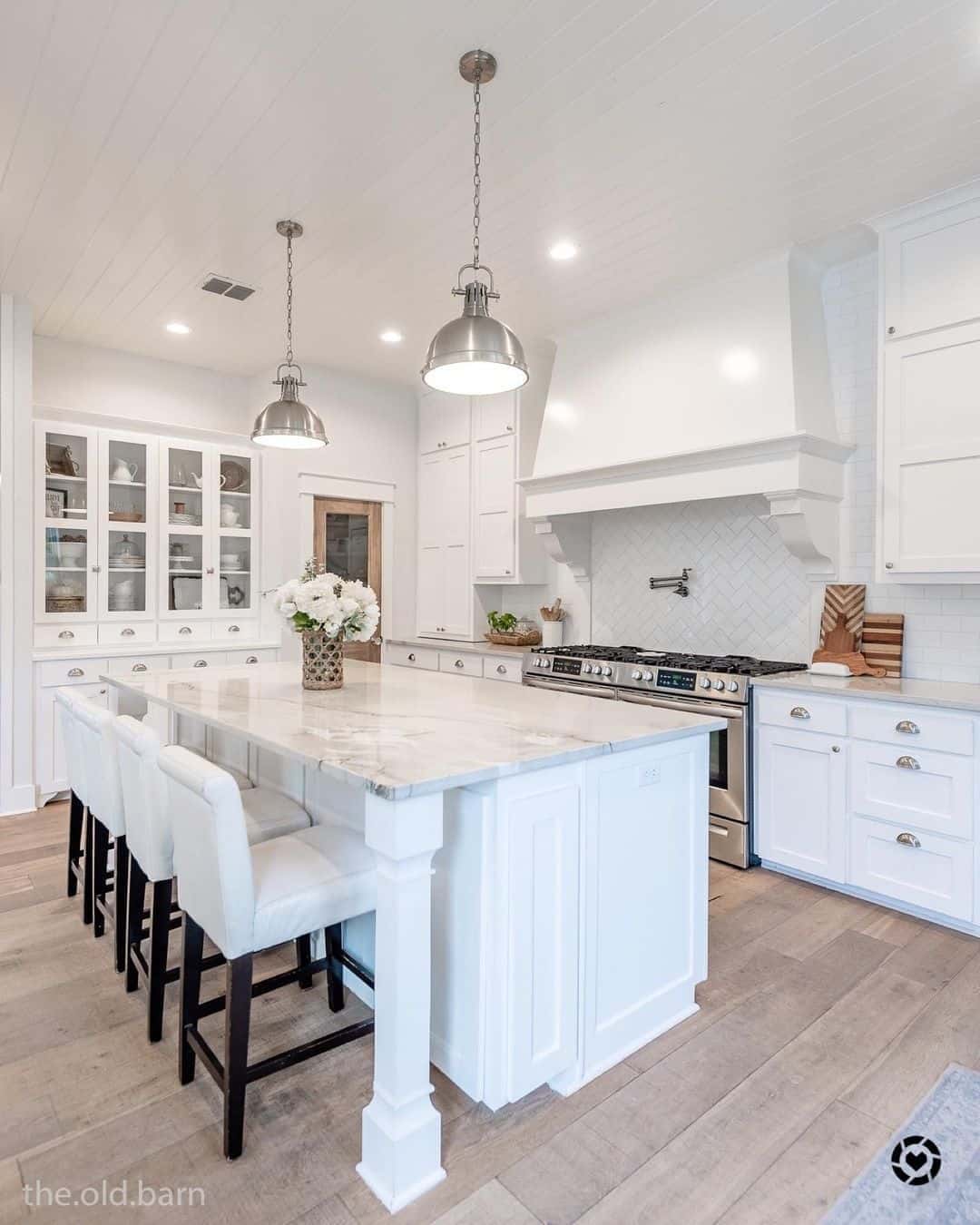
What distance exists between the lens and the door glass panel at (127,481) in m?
4.77

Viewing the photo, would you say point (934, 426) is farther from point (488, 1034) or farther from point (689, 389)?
point (488, 1034)

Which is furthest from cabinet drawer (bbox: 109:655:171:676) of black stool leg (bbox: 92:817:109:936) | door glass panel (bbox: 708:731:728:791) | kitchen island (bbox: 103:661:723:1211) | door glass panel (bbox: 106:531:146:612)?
door glass panel (bbox: 708:731:728:791)

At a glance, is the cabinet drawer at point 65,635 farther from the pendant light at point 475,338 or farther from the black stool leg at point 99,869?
the pendant light at point 475,338

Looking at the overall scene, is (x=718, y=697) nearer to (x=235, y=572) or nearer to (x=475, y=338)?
(x=475, y=338)

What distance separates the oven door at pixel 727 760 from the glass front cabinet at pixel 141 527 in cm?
333

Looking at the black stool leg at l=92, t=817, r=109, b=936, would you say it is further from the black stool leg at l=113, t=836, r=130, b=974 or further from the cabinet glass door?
the cabinet glass door

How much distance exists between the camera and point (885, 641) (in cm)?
346

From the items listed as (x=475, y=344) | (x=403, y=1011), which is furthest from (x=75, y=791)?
(x=475, y=344)

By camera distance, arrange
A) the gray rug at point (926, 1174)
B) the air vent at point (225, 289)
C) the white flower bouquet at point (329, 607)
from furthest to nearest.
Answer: the air vent at point (225, 289)
the white flower bouquet at point (329, 607)
the gray rug at point (926, 1174)

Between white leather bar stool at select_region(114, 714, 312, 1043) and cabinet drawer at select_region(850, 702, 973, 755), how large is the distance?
2.27 meters

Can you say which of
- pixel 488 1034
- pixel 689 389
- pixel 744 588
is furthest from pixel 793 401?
pixel 488 1034

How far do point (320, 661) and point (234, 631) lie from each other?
277 cm

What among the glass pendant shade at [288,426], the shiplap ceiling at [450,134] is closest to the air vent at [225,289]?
the shiplap ceiling at [450,134]

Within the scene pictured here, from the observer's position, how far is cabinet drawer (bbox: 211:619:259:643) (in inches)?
207
